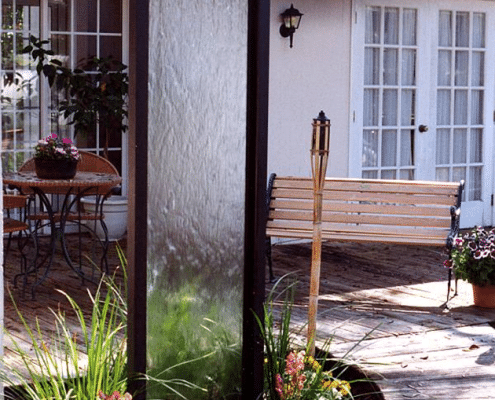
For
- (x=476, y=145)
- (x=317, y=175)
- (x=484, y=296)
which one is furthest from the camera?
(x=476, y=145)

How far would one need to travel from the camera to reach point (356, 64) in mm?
10281

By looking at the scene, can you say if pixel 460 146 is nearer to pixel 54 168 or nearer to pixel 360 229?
pixel 360 229

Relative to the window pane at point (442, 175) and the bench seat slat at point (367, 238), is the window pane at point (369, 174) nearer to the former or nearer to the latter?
the window pane at point (442, 175)

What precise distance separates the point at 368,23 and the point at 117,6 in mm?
2336

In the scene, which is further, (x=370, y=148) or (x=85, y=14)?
(x=370, y=148)

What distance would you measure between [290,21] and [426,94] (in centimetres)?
183

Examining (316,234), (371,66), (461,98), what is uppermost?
(371,66)

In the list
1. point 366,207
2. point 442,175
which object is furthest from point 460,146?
point 366,207

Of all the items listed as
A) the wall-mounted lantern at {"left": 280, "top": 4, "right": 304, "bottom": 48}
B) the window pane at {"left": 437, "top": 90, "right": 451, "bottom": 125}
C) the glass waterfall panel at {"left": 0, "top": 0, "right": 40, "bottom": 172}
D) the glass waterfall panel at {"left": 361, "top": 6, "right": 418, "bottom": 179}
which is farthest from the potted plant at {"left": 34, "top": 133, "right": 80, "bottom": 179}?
the window pane at {"left": 437, "top": 90, "right": 451, "bottom": 125}

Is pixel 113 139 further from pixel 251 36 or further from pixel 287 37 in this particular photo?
pixel 251 36

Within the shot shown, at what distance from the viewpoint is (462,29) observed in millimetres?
10938

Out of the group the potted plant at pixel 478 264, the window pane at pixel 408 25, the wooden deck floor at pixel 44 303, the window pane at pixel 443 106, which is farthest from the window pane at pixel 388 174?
the potted plant at pixel 478 264

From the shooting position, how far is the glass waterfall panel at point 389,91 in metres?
10.4

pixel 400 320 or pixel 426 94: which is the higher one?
pixel 426 94
